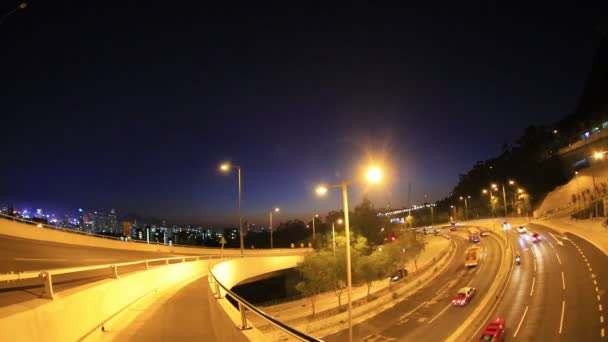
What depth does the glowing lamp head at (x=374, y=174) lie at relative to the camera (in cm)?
1398

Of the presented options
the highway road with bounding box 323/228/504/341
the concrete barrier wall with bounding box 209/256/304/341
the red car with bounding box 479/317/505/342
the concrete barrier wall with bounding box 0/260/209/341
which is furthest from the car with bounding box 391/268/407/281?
the concrete barrier wall with bounding box 0/260/209/341

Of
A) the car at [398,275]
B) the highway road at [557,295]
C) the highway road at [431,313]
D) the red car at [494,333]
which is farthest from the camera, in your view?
the car at [398,275]

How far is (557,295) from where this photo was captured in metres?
36.5

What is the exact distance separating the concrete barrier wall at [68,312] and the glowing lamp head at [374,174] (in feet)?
28.3

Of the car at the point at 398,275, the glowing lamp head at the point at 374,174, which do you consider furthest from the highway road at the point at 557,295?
the glowing lamp head at the point at 374,174

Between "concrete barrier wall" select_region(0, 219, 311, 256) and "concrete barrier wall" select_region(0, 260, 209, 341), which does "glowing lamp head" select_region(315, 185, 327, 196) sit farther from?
"concrete barrier wall" select_region(0, 219, 311, 256)

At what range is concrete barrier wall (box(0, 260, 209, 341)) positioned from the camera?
5668 mm

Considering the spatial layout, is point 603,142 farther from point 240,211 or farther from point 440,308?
point 240,211

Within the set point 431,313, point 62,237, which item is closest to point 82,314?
point 62,237

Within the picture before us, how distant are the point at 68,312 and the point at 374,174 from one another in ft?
31.5

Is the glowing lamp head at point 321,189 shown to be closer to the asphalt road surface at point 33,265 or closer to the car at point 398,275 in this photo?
the asphalt road surface at point 33,265

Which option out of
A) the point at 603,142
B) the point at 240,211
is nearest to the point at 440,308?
the point at 240,211

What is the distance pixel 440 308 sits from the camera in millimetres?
39938

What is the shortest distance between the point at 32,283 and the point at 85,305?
3.96 meters
